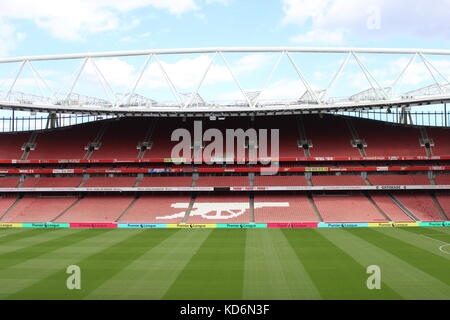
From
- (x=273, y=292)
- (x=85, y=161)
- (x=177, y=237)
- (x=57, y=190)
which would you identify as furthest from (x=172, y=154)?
(x=273, y=292)

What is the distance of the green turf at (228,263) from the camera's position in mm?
17891

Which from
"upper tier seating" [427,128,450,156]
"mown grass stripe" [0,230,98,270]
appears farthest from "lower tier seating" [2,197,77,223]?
"upper tier seating" [427,128,450,156]

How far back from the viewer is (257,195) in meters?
45.0

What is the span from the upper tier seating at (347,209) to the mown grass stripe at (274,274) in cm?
1175

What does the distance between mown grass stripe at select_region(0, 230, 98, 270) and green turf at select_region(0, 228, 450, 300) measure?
73 mm

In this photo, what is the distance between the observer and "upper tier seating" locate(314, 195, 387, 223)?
129 ft

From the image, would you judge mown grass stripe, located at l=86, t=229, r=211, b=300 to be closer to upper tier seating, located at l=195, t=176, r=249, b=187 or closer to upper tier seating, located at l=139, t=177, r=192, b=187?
upper tier seating, located at l=195, t=176, r=249, b=187

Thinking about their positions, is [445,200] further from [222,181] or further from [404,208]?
[222,181]

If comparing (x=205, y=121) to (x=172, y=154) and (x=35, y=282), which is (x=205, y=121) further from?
(x=35, y=282)

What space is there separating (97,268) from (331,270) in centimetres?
1308

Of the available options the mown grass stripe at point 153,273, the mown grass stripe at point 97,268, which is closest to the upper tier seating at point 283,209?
the mown grass stripe at point 153,273

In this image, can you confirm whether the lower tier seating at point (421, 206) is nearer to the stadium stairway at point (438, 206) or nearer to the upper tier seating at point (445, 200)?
the stadium stairway at point (438, 206)

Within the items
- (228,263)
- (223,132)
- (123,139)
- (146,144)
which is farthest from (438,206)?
(123,139)

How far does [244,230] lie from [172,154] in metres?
15.7
